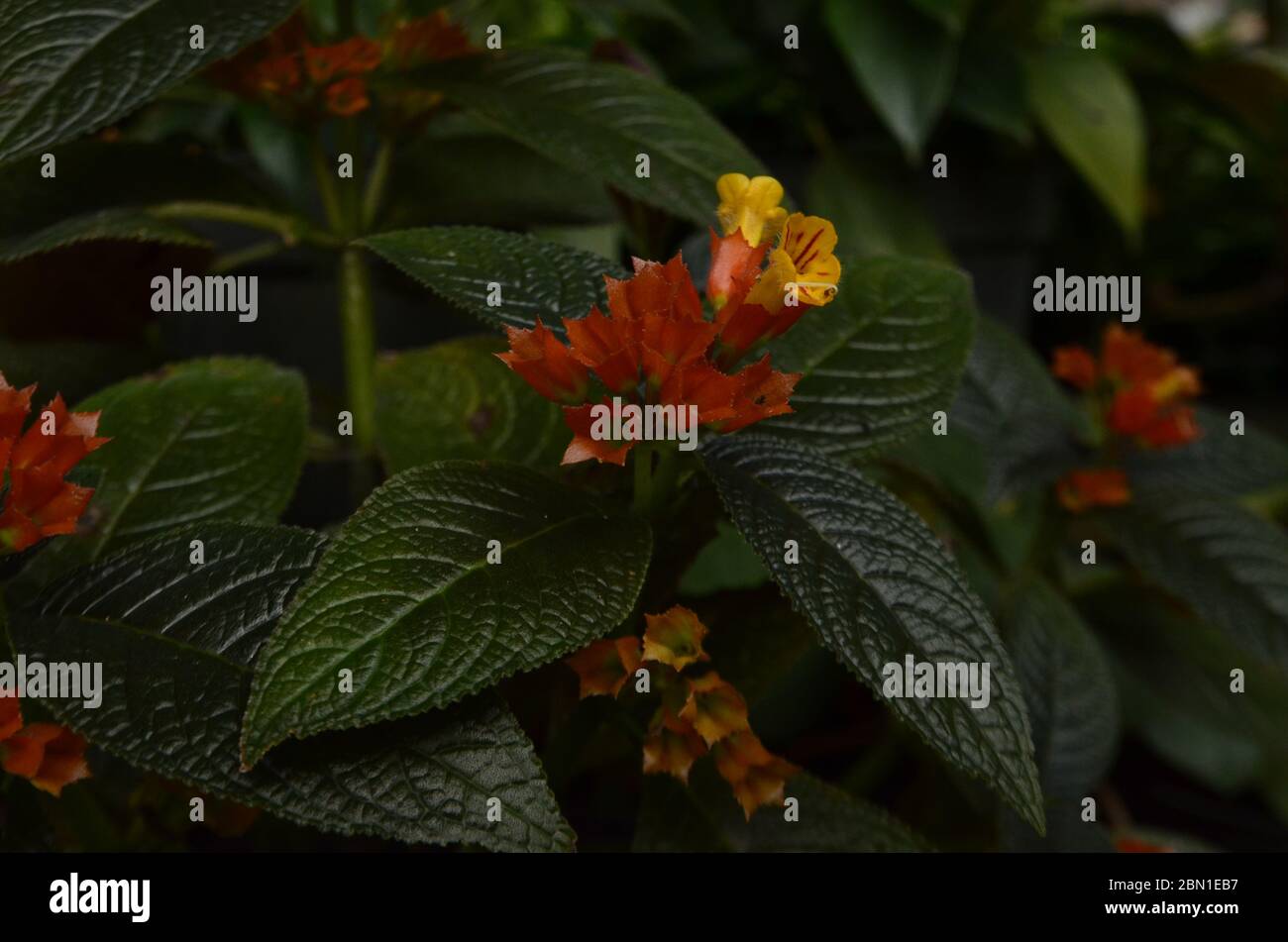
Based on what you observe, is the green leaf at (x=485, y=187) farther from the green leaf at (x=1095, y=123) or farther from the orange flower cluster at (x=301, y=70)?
the green leaf at (x=1095, y=123)

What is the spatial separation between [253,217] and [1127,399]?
0.52m

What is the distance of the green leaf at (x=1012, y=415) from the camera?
2.29 feet

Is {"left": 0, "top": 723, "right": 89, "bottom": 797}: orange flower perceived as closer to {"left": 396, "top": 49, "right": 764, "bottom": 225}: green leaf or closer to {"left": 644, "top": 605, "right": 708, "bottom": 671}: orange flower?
{"left": 644, "top": 605, "right": 708, "bottom": 671}: orange flower

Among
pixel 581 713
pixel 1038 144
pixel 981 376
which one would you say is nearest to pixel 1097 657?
pixel 981 376

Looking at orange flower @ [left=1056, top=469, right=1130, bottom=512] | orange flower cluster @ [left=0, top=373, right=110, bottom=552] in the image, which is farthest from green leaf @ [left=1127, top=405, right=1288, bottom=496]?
orange flower cluster @ [left=0, top=373, right=110, bottom=552]

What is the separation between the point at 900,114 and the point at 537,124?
0.50 metres

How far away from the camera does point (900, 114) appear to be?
920 millimetres

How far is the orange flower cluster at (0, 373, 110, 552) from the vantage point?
0.36 meters

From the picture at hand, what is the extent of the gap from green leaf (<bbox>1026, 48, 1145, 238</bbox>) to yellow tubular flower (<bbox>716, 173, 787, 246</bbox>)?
0.73 meters

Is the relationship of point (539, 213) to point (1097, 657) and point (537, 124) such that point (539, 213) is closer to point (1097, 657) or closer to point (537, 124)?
point (537, 124)

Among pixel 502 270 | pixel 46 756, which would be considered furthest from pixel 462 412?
pixel 46 756

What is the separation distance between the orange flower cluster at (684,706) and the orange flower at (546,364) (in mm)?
89

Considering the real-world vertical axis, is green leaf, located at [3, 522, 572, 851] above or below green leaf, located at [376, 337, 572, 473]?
below

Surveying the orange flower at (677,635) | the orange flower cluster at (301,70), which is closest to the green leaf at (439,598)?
the orange flower at (677,635)
